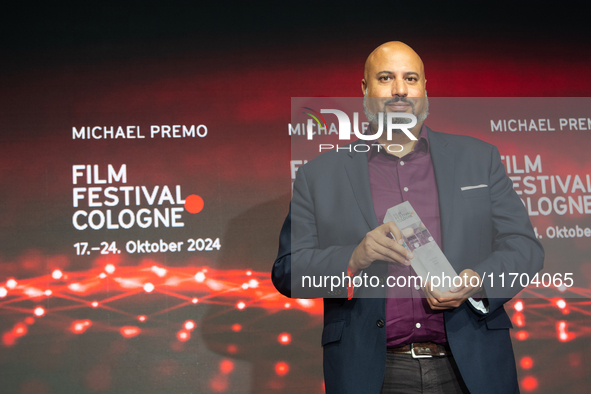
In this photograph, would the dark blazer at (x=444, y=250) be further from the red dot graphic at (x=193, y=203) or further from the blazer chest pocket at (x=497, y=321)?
the red dot graphic at (x=193, y=203)

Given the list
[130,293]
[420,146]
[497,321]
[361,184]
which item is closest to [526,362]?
[497,321]

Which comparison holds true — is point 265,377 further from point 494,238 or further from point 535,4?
point 535,4

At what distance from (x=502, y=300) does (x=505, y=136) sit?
7.45ft

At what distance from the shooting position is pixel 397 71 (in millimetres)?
1708

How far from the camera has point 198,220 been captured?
10.7 ft

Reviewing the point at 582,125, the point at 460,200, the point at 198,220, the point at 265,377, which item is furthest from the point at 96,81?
the point at 582,125

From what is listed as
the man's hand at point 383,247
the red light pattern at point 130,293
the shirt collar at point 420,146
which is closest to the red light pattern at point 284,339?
the red light pattern at point 130,293

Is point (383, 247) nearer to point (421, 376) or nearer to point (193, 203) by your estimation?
point (421, 376)

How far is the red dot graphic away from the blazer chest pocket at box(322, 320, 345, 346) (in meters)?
1.88

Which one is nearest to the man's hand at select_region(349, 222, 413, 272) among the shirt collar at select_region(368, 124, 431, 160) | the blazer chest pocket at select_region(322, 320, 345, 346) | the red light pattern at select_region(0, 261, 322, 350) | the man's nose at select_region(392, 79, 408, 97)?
the blazer chest pocket at select_region(322, 320, 345, 346)

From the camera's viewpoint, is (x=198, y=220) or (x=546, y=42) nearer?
(x=198, y=220)

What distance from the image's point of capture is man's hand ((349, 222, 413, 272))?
1.37 metres

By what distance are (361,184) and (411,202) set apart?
0.16 metres

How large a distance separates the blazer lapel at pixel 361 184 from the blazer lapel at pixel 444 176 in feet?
0.65
